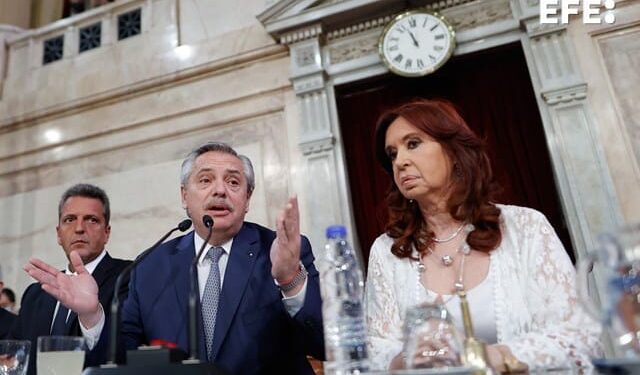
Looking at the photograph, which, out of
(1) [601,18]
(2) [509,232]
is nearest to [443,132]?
(2) [509,232]

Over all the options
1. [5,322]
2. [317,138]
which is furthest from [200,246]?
[317,138]

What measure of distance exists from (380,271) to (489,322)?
359 millimetres

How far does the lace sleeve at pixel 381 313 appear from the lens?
128 centimetres

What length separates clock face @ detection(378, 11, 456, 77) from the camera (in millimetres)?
3723

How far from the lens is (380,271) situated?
1.60 metres

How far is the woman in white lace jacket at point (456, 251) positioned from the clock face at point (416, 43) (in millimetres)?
2146

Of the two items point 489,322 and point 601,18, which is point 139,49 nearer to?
point 601,18

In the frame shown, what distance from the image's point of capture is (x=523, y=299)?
4.55 feet

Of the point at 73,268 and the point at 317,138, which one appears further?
the point at 317,138

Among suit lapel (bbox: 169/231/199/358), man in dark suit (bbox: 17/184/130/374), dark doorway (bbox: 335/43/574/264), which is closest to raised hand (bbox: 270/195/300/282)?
suit lapel (bbox: 169/231/199/358)

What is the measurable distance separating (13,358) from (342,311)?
0.89 meters

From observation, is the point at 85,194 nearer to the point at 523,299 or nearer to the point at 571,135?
the point at 523,299

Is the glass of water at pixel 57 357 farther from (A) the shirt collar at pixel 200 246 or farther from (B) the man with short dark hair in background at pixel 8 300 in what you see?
(B) the man with short dark hair in background at pixel 8 300

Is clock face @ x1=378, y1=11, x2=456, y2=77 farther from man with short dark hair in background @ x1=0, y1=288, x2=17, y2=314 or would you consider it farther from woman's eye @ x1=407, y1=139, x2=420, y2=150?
man with short dark hair in background @ x1=0, y1=288, x2=17, y2=314
